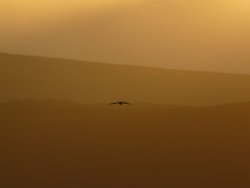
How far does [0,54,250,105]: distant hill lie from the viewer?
6.41 ft

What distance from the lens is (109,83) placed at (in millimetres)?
2092

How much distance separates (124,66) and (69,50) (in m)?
0.34

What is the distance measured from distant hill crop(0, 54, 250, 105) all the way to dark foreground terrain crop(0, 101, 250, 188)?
57 mm

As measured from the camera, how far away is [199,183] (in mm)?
2088

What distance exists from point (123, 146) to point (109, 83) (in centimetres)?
37

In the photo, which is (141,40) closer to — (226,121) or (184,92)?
(184,92)

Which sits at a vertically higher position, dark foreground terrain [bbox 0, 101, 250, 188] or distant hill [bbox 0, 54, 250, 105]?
distant hill [bbox 0, 54, 250, 105]

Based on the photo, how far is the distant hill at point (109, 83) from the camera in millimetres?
1954

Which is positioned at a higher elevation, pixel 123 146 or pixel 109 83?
pixel 109 83

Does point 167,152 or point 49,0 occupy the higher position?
point 49,0

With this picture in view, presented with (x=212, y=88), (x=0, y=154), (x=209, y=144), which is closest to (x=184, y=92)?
(x=212, y=88)

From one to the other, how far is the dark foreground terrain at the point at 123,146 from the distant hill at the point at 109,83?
0.06 meters

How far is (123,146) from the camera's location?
79.7 inches

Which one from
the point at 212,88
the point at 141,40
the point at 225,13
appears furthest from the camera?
the point at 212,88
